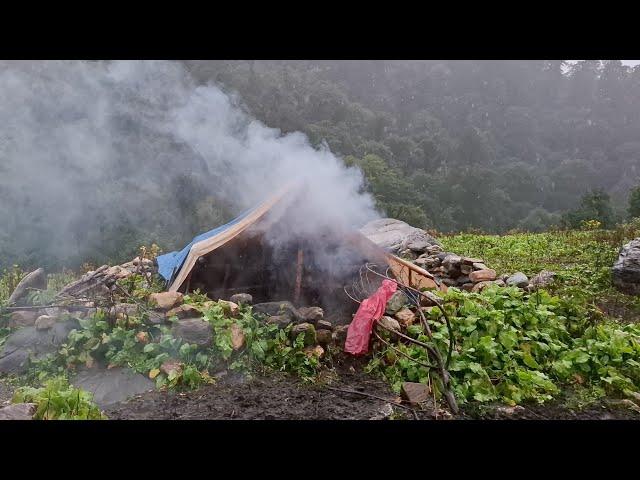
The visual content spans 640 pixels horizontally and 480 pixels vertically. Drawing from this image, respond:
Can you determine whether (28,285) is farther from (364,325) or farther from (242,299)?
(364,325)

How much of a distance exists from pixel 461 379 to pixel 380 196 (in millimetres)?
18362

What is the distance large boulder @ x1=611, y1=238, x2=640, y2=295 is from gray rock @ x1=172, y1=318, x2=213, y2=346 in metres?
5.51

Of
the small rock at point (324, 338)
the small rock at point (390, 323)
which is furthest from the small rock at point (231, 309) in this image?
the small rock at point (390, 323)

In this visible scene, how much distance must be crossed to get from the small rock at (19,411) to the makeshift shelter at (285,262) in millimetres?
2427

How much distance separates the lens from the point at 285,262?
5637mm

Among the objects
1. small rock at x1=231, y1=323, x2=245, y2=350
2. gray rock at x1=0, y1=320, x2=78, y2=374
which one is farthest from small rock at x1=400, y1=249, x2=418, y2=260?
gray rock at x1=0, y1=320, x2=78, y2=374

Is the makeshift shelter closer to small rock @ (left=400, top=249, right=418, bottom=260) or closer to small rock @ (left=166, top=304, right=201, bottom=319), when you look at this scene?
small rock @ (left=166, top=304, right=201, bottom=319)

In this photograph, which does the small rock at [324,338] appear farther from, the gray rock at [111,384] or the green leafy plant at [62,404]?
the green leafy plant at [62,404]

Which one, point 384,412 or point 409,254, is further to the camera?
point 409,254

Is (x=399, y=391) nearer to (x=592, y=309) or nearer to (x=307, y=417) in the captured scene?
(x=307, y=417)

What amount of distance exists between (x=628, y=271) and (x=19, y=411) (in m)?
6.94

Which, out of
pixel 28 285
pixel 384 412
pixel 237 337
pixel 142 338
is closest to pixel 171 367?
pixel 142 338

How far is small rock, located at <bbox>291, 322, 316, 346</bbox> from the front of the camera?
4.36 metres

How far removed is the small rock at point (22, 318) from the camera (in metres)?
4.96
